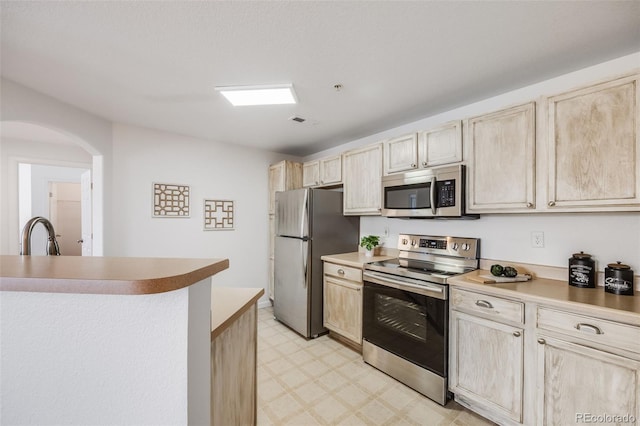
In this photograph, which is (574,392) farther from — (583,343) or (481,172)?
(481,172)

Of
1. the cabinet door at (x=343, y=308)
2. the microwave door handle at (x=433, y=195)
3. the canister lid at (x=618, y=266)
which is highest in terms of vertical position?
Result: the microwave door handle at (x=433, y=195)

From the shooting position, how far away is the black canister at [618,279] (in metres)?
1.50

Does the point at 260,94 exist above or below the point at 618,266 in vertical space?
above

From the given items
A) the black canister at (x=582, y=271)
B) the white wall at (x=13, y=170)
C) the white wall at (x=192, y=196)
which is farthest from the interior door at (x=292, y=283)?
the white wall at (x=13, y=170)

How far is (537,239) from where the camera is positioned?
1.98 metres

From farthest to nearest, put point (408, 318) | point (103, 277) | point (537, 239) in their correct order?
point (408, 318) < point (537, 239) < point (103, 277)

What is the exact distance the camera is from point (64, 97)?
225 cm

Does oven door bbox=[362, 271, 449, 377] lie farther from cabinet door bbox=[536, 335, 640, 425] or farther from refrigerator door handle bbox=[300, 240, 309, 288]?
refrigerator door handle bbox=[300, 240, 309, 288]

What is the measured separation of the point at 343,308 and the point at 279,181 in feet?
6.39

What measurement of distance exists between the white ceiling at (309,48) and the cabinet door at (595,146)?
33 centimetres

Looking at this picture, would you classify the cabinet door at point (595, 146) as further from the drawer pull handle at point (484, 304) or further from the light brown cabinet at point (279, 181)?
the light brown cabinet at point (279, 181)

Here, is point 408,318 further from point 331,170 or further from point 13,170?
point 13,170

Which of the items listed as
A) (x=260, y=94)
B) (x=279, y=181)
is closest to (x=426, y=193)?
(x=260, y=94)

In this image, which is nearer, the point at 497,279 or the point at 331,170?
the point at 497,279
